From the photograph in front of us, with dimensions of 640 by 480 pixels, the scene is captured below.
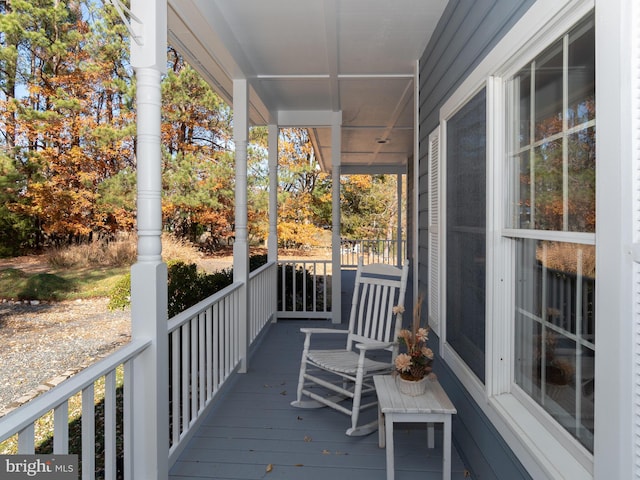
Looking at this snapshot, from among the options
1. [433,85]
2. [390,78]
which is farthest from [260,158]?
[433,85]

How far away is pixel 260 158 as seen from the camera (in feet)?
42.6

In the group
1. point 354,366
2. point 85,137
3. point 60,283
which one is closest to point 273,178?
point 354,366

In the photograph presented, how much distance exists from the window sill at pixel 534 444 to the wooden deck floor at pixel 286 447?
2.38 feet

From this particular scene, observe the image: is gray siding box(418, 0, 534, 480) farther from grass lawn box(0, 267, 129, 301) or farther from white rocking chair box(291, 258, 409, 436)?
grass lawn box(0, 267, 129, 301)

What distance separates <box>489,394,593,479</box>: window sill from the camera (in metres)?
1.35

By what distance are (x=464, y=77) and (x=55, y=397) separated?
2.35 meters

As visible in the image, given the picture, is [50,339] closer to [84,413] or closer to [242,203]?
[242,203]

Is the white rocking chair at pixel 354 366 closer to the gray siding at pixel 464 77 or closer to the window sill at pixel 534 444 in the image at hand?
the gray siding at pixel 464 77

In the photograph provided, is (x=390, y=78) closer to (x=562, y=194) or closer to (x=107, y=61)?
(x=562, y=194)

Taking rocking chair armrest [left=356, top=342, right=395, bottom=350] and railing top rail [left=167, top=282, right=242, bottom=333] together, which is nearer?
railing top rail [left=167, top=282, right=242, bottom=333]

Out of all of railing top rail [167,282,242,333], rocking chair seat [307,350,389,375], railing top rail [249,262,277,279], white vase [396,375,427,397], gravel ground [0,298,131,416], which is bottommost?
gravel ground [0,298,131,416]

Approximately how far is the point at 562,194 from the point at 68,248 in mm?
11165

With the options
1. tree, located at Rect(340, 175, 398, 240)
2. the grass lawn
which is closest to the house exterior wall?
the grass lawn

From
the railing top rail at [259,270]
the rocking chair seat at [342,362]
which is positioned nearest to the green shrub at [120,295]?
the railing top rail at [259,270]
